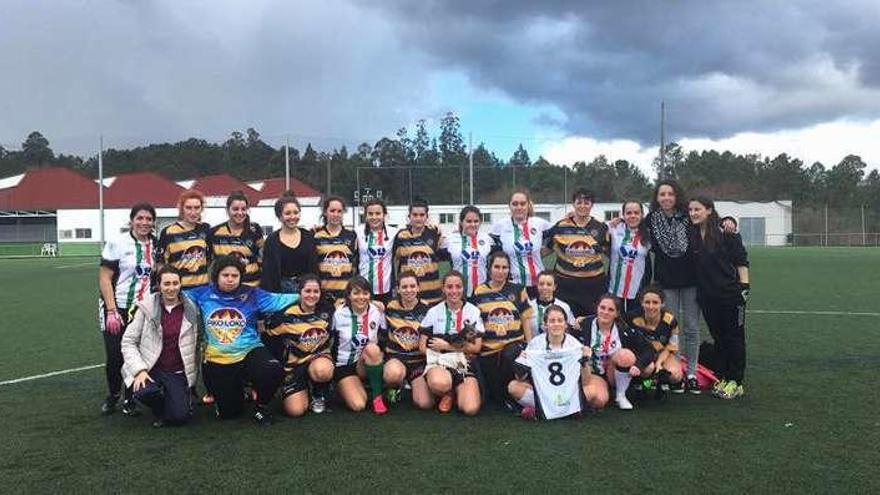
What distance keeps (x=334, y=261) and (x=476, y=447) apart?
2.05 m

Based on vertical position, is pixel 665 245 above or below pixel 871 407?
above

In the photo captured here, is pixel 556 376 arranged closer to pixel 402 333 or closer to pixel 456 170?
pixel 402 333

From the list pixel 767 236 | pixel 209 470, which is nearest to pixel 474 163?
pixel 767 236

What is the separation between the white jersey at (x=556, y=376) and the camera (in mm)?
4984

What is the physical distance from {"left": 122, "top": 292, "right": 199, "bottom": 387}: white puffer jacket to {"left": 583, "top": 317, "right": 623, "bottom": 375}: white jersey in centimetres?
283

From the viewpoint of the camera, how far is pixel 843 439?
4379 millimetres

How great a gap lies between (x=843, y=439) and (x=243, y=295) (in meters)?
3.90

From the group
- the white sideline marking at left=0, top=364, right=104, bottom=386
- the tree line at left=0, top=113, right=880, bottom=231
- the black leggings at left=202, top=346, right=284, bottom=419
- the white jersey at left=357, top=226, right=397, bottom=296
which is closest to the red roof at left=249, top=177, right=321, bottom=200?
the tree line at left=0, top=113, right=880, bottom=231

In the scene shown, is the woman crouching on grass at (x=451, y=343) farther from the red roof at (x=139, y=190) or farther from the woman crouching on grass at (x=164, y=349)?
the red roof at (x=139, y=190)

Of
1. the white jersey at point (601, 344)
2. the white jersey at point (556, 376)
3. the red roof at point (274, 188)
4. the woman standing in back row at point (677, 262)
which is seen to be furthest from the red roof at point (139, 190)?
the white jersey at point (556, 376)

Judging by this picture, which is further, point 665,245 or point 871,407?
point 665,245

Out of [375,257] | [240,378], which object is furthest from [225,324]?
[375,257]

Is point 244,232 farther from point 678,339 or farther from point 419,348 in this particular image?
point 678,339

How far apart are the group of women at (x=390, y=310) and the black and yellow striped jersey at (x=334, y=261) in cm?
1
